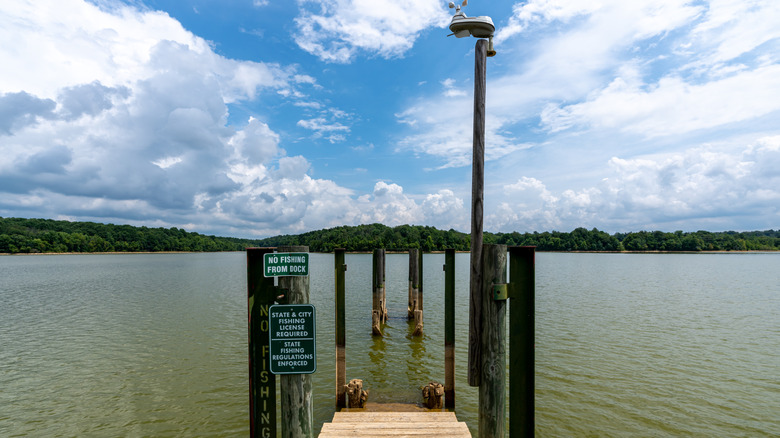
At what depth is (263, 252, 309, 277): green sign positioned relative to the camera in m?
4.11

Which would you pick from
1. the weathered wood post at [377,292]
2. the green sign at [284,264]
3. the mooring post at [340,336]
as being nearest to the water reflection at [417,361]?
the weathered wood post at [377,292]

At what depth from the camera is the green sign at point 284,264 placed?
4.11 meters

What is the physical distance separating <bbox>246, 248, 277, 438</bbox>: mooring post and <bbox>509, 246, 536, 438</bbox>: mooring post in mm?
2738

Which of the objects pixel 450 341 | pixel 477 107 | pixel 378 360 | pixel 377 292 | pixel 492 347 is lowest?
pixel 378 360

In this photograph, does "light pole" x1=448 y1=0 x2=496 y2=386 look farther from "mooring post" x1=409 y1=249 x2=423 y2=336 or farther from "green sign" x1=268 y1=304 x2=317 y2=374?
"mooring post" x1=409 y1=249 x2=423 y2=336

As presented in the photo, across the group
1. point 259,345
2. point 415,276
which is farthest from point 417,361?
point 259,345

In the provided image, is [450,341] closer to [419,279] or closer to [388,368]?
[388,368]

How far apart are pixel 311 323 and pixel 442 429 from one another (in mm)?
2839

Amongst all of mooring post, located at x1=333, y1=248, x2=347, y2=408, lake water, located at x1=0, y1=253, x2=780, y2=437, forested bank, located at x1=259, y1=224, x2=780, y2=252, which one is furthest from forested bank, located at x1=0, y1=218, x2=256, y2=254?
mooring post, located at x1=333, y1=248, x2=347, y2=408

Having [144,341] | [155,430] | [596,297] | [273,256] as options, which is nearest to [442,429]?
[273,256]

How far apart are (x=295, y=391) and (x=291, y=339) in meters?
0.62

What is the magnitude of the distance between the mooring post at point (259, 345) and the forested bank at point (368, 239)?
104401 mm

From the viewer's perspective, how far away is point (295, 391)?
428 centimetres

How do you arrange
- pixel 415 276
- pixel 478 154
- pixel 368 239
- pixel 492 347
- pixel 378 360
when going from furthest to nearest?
pixel 368 239
pixel 415 276
pixel 378 360
pixel 478 154
pixel 492 347
